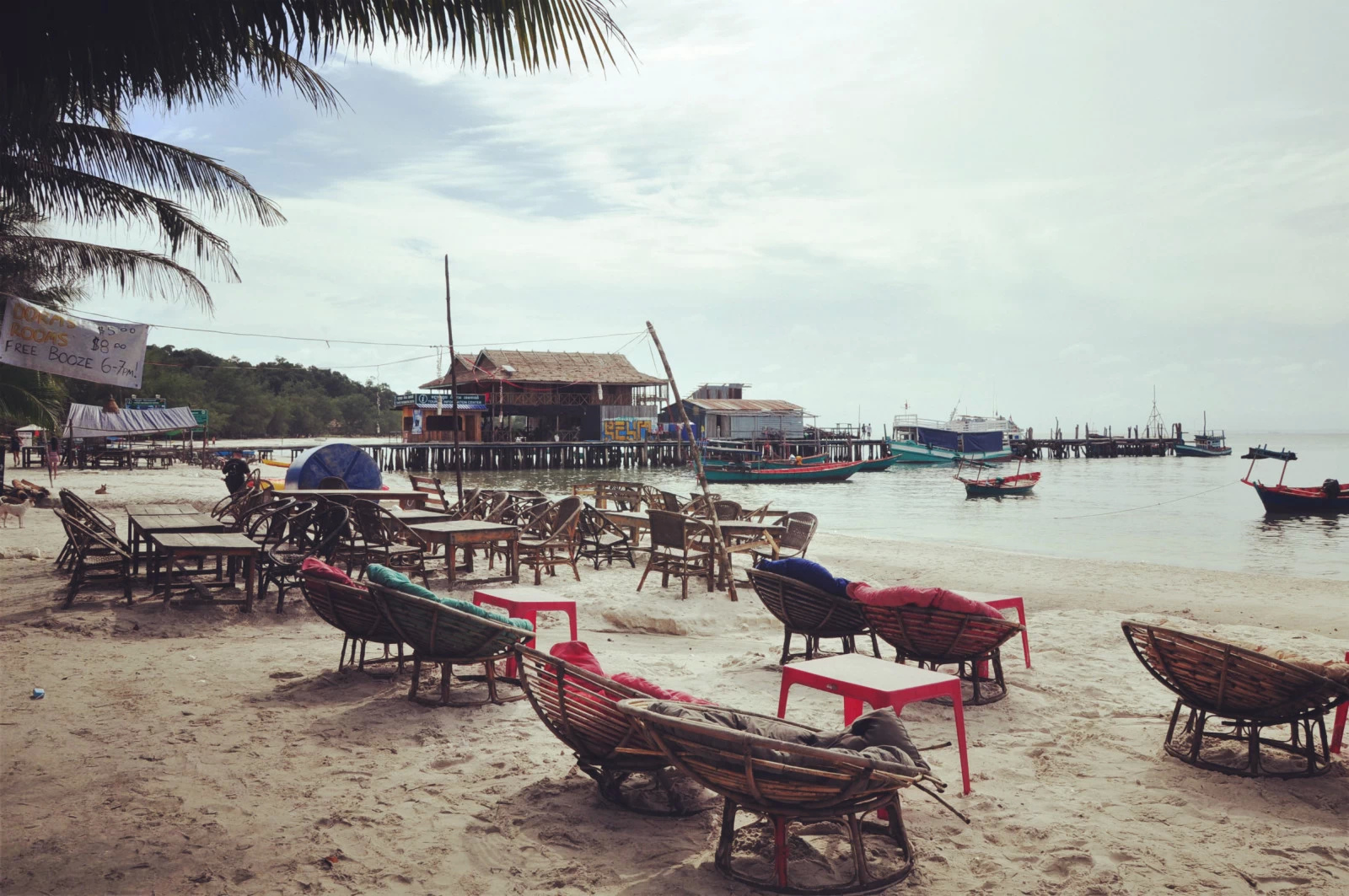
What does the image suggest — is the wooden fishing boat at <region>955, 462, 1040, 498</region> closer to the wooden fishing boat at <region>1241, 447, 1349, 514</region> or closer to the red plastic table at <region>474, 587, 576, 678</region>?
the wooden fishing boat at <region>1241, 447, 1349, 514</region>

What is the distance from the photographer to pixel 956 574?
511 inches

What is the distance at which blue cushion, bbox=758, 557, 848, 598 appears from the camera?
5.63m

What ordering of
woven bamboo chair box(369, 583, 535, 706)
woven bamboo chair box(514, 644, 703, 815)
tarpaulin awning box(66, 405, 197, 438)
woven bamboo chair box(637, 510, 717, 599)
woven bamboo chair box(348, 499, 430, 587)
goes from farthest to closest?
1. tarpaulin awning box(66, 405, 197, 438)
2. woven bamboo chair box(637, 510, 717, 599)
3. woven bamboo chair box(348, 499, 430, 587)
4. woven bamboo chair box(369, 583, 535, 706)
5. woven bamboo chair box(514, 644, 703, 815)

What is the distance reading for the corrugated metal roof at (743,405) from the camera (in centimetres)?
5978

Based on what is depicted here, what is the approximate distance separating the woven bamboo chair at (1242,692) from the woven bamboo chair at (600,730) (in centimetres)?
236

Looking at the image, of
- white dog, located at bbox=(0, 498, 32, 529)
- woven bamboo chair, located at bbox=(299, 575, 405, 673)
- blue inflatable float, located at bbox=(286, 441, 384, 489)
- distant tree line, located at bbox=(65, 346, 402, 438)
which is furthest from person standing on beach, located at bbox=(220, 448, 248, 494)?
distant tree line, located at bbox=(65, 346, 402, 438)

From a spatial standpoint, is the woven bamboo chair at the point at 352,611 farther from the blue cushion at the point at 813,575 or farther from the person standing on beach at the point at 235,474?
the person standing on beach at the point at 235,474

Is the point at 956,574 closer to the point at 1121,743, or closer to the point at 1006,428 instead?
the point at 1121,743

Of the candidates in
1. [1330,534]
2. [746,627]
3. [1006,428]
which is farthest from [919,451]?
[746,627]

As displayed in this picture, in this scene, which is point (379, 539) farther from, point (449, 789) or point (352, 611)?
point (449, 789)

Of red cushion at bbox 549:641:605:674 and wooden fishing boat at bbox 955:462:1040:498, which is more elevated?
red cushion at bbox 549:641:605:674

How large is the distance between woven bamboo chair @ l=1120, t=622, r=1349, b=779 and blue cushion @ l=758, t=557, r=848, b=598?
5.48ft

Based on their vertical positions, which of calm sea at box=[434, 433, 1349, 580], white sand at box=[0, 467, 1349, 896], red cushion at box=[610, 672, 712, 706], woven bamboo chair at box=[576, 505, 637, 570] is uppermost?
red cushion at box=[610, 672, 712, 706]

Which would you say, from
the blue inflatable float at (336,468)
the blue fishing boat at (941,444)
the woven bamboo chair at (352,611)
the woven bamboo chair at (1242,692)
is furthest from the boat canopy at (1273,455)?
the woven bamboo chair at (352,611)
